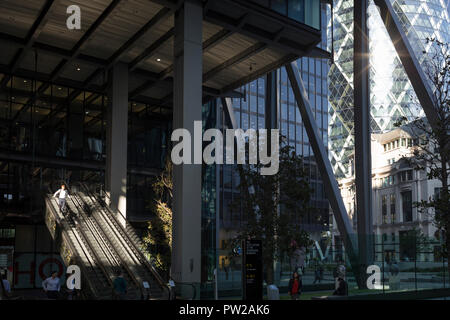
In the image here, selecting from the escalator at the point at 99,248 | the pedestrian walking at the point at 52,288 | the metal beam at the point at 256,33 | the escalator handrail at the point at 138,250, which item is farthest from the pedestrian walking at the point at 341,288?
the metal beam at the point at 256,33

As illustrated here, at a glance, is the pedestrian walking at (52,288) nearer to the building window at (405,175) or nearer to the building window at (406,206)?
the building window at (405,175)

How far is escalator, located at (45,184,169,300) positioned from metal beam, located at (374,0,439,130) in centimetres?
1382

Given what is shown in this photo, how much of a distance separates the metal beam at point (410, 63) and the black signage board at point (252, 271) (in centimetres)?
1121

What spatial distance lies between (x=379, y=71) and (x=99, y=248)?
121 meters

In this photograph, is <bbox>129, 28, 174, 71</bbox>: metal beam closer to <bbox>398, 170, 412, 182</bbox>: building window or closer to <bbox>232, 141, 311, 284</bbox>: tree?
<bbox>232, 141, 311, 284</bbox>: tree

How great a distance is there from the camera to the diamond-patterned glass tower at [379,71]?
131000mm

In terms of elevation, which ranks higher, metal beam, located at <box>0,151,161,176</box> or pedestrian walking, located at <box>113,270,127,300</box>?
metal beam, located at <box>0,151,161,176</box>

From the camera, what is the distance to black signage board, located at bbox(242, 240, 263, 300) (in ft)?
49.1

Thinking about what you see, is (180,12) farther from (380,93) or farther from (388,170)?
(380,93)

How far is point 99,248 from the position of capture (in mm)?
24062

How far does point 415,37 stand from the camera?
127312mm

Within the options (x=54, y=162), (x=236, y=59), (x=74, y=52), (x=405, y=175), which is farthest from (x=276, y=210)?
(x=405, y=175)

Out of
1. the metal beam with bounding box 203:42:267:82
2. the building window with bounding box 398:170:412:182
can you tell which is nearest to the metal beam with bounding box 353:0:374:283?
the metal beam with bounding box 203:42:267:82
